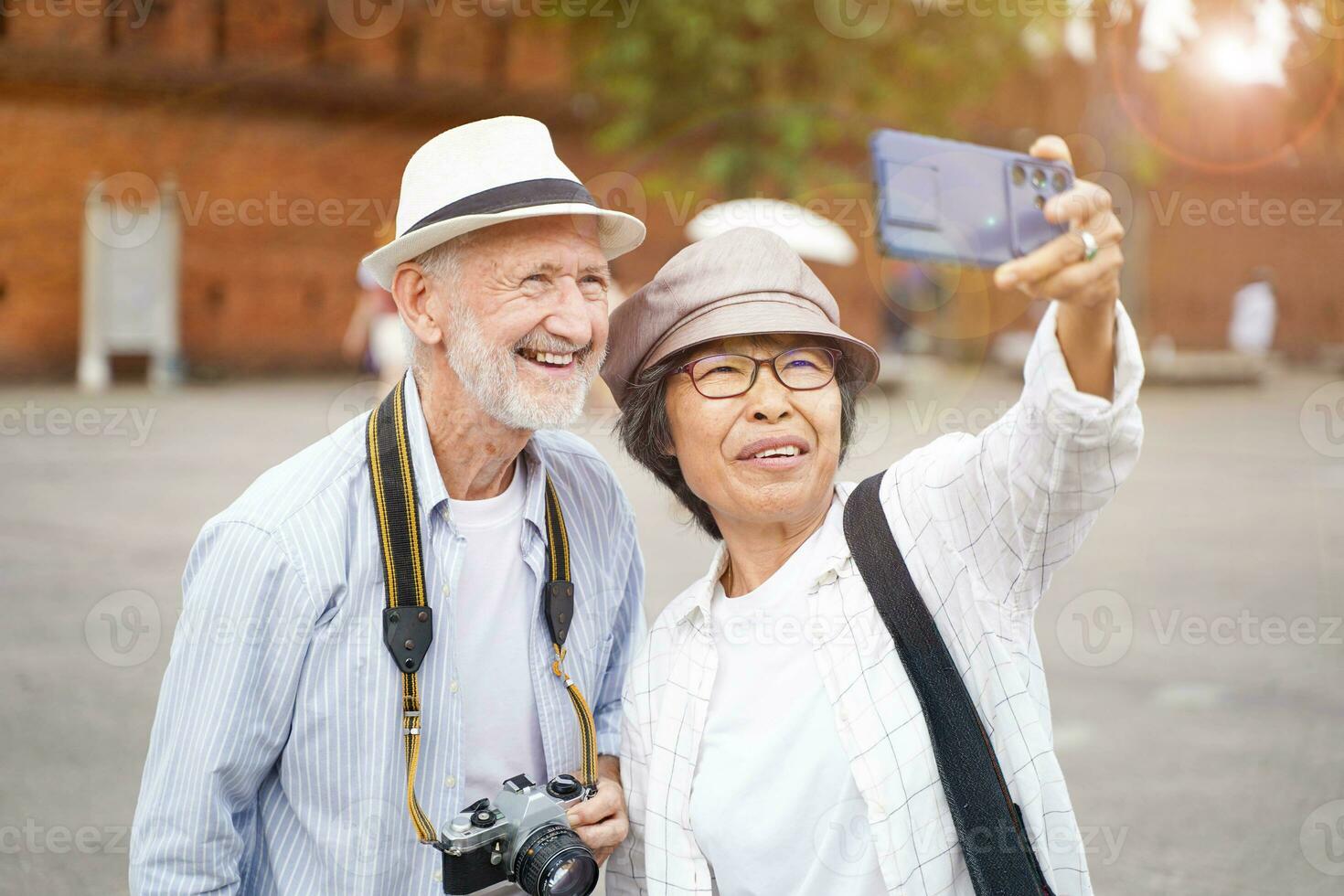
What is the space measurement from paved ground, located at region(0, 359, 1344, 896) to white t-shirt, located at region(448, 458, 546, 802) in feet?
2.98

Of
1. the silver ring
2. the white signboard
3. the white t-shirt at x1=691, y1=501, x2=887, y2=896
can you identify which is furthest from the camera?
the white signboard

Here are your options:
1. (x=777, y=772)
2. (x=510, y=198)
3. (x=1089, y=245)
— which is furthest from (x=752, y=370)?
(x=1089, y=245)

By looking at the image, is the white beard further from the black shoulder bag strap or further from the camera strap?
the black shoulder bag strap

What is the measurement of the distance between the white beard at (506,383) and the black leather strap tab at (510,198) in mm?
190

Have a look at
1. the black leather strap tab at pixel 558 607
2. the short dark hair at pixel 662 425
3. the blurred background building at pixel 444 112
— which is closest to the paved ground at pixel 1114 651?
the short dark hair at pixel 662 425

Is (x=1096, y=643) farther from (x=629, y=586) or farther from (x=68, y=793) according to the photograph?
(x=68, y=793)

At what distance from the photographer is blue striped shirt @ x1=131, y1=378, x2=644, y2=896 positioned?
89.8 inches

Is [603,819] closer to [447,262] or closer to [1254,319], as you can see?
[447,262]

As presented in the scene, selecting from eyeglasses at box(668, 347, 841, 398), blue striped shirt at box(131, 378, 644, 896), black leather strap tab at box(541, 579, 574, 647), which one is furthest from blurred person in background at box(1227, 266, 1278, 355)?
blue striped shirt at box(131, 378, 644, 896)

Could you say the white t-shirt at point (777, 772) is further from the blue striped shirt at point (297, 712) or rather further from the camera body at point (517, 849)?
the blue striped shirt at point (297, 712)

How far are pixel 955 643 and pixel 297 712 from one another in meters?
1.25

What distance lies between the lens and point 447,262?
2529 mm

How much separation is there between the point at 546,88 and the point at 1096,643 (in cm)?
2090

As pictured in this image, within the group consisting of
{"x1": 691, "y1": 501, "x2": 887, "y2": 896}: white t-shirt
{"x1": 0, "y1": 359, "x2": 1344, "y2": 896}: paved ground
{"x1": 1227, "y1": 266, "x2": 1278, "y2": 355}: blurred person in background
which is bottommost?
{"x1": 0, "y1": 359, "x2": 1344, "y2": 896}: paved ground
